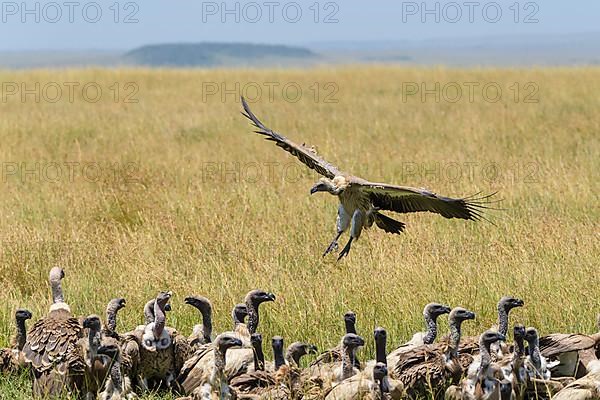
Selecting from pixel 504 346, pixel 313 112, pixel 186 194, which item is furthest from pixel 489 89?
pixel 504 346

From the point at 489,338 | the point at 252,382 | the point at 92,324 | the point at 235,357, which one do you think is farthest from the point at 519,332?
the point at 92,324

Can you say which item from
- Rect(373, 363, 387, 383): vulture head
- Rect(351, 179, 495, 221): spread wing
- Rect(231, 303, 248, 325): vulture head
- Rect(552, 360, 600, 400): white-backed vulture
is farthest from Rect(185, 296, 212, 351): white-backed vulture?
Rect(552, 360, 600, 400): white-backed vulture

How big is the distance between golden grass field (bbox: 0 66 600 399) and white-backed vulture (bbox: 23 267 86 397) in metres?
0.29

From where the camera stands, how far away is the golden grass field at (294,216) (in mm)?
7230

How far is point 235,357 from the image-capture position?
6164 mm

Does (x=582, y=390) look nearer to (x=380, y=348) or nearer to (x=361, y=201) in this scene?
(x=380, y=348)

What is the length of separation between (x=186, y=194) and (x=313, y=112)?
7.91 metres

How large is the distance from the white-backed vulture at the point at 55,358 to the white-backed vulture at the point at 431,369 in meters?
1.79

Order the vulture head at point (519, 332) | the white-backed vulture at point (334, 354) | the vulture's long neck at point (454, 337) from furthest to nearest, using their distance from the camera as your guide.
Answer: the white-backed vulture at point (334, 354) → the vulture's long neck at point (454, 337) → the vulture head at point (519, 332)

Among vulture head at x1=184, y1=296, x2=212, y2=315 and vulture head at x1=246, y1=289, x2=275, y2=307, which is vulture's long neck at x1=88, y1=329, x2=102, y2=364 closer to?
vulture head at x1=184, y1=296, x2=212, y2=315

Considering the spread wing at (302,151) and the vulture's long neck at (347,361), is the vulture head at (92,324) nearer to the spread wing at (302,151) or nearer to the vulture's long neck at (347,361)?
the vulture's long neck at (347,361)

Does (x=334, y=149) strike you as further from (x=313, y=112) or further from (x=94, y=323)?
(x=94, y=323)

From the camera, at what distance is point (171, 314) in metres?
7.24

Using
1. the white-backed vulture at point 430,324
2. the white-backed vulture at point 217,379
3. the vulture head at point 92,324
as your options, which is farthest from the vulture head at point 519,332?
the vulture head at point 92,324
